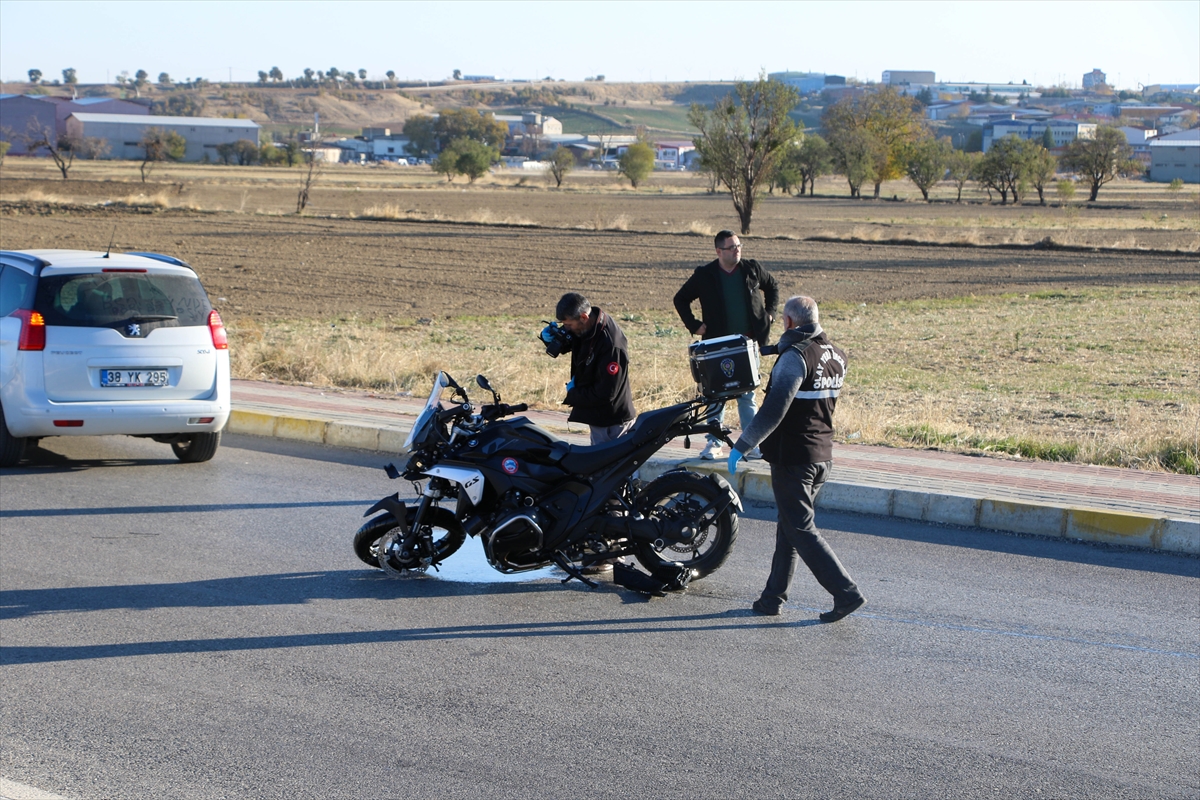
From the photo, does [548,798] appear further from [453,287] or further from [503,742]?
[453,287]

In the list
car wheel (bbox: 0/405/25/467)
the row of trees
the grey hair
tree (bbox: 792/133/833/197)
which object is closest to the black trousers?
the grey hair

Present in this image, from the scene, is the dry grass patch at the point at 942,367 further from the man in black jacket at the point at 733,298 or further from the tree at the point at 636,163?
the tree at the point at 636,163

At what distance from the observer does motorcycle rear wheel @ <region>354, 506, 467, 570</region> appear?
22.7 ft

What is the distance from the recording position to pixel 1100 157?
92812 millimetres

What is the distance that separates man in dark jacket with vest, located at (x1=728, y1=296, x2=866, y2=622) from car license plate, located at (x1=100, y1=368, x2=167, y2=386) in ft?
18.6

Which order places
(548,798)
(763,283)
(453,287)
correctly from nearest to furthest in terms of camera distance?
(548,798) < (763,283) < (453,287)

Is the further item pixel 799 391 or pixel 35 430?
pixel 35 430

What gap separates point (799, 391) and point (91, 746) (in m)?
3.82

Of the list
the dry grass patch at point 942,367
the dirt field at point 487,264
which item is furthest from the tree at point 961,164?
the dry grass patch at point 942,367

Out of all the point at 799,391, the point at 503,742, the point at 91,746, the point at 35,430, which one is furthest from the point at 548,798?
the point at 35,430

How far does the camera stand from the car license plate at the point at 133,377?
957 cm

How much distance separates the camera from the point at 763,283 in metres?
9.47

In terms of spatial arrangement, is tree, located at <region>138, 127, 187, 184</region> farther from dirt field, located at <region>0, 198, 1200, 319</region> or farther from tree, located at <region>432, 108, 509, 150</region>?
dirt field, located at <region>0, 198, 1200, 319</region>

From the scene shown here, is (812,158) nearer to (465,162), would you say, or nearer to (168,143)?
(465,162)
